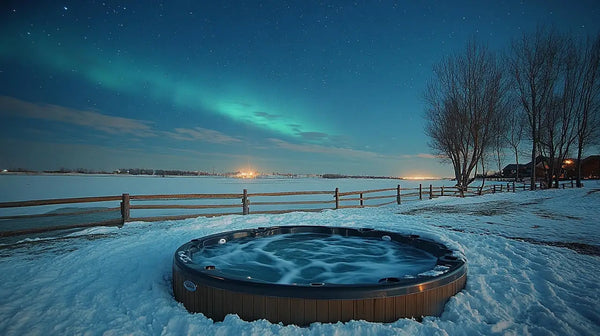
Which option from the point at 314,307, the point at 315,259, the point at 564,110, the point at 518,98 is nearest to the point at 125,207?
the point at 315,259

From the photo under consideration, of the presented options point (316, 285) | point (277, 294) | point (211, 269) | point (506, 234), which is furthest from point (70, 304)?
point (506, 234)

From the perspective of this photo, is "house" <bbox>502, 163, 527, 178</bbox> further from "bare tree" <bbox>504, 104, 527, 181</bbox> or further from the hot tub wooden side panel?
the hot tub wooden side panel

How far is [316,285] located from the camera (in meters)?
2.49

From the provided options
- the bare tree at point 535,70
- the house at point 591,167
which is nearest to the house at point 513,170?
the house at point 591,167

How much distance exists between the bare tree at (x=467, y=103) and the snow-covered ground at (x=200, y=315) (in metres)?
12.1

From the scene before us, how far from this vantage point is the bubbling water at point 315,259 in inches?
169

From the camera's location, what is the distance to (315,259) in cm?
506

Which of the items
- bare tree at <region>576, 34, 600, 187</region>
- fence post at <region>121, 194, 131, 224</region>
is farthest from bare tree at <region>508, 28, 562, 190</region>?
fence post at <region>121, 194, 131, 224</region>

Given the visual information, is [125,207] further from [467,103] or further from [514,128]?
[514,128]

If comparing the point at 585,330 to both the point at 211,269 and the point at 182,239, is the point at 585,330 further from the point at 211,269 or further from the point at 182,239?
the point at 182,239

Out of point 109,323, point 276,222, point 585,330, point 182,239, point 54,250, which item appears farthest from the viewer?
point 276,222

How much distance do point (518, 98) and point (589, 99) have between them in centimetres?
433

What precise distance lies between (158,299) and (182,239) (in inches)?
102

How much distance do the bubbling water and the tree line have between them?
14.3 m
